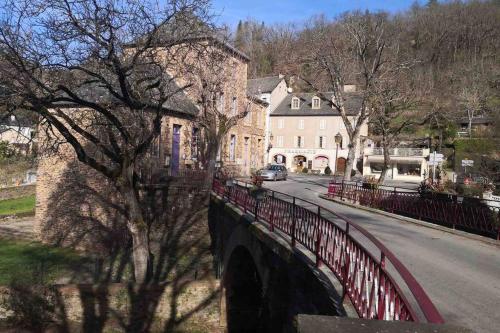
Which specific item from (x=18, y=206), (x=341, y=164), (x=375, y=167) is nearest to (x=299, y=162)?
(x=341, y=164)

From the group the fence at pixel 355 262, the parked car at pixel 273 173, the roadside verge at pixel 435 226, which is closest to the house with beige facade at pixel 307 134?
the parked car at pixel 273 173

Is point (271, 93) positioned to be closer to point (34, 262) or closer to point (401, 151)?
point (401, 151)

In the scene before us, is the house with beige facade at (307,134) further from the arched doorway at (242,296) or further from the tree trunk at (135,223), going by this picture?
the tree trunk at (135,223)

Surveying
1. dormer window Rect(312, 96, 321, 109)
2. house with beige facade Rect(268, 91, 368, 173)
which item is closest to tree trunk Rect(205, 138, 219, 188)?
house with beige facade Rect(268, 91, 368, 173)

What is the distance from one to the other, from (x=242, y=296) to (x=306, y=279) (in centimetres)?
917

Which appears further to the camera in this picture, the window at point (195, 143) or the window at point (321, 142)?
the window at point (321, 142)

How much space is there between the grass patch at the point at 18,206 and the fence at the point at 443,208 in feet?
71.4

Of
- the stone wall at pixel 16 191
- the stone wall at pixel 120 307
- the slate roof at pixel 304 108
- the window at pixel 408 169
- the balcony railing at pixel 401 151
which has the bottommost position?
the stone wall at pixel 120 307

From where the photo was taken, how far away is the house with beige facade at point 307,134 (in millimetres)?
55562

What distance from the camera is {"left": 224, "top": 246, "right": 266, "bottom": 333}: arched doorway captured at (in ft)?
49.0

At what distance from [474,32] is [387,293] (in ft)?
263

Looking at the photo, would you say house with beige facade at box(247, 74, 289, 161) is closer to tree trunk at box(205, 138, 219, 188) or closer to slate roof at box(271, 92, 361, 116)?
slate roof at box(271, 92, 361, 116)

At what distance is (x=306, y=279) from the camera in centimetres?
665

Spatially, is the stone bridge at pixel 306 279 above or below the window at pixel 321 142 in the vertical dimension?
below
